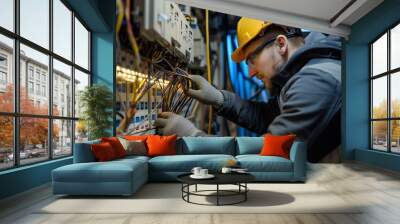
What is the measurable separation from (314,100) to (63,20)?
200 inches

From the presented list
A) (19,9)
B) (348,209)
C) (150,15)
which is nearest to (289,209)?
(348,209)

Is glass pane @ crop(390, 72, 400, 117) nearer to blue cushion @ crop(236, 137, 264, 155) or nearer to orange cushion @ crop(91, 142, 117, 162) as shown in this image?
blue cushion @ crop(236, 137, 264, 155)

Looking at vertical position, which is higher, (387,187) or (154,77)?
(154,77)

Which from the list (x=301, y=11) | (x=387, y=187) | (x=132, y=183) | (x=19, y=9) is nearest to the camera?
(x=132, y=183)

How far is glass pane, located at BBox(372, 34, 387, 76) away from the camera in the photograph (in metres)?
8.01

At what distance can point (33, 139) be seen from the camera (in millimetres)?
5457

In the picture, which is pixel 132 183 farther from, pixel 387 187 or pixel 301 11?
pixel 301 11

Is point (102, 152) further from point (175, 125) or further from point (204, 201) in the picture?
point (175, 125)

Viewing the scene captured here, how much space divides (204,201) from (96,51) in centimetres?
495

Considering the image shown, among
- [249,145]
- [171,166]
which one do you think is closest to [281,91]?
[249,145]

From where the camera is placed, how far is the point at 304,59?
26.0 ft

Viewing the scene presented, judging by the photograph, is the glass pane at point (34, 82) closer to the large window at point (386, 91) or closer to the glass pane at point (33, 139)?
the glass pane at point (33, 139)

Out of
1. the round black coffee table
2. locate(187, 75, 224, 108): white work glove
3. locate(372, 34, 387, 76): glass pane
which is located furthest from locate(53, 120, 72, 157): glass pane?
locate(372, 34, 387, 76): glass pane

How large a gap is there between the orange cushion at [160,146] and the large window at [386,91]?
439 centimetres
